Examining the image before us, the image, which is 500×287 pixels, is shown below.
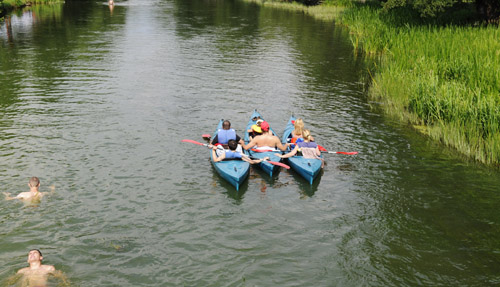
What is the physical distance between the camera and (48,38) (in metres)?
41.5

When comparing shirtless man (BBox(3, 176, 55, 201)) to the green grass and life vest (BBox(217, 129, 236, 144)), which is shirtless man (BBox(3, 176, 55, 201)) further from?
the green grass

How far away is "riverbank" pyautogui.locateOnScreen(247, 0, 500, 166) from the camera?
17.7 metres

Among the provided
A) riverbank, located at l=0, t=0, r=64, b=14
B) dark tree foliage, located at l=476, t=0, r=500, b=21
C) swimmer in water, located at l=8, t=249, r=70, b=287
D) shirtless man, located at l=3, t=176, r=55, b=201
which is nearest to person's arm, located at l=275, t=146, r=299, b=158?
shirtless man, located at l=3, t=176, r=55, b=201

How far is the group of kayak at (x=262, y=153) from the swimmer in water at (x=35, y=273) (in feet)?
20.2

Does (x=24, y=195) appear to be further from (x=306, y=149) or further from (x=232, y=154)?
(x=306, y=149)

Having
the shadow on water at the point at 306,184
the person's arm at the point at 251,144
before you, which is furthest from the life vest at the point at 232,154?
the shadow on water at the point at 306,184

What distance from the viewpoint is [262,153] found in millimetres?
16812

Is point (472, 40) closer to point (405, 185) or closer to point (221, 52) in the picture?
point (405, 185)

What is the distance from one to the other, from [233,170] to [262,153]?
5.94 feet

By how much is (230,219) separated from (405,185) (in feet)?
20.7

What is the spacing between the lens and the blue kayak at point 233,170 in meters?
15.1

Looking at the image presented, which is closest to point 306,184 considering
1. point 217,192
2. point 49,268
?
point 217,192

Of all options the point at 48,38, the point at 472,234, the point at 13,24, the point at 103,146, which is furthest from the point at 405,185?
the point at 13,24

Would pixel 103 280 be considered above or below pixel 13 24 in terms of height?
below
